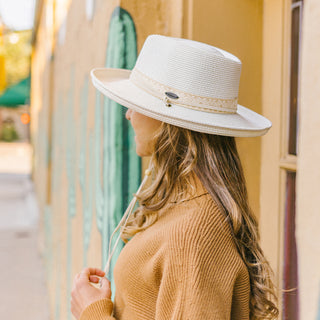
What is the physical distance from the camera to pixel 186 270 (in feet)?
3.75

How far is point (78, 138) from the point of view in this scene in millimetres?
3555

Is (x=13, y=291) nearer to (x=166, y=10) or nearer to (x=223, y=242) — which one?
(x=166, y=10)

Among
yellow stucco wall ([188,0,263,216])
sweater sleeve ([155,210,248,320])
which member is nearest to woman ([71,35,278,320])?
sweater sleeve ([155,210,248,320])

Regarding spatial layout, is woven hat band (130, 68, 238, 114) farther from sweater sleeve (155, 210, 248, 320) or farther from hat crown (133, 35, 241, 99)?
sweater sleeve (155, 210, 248, 320)

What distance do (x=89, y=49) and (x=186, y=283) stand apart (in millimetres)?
2136

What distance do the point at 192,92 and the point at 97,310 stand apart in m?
0.68

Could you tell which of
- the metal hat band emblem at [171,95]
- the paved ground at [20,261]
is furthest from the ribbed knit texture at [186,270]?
the paved ground at [20,261]

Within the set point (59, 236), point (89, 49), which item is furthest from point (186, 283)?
point (59, 236)

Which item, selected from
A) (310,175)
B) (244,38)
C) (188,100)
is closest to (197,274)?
(310,175)

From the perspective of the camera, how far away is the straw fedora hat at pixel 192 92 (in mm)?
1301

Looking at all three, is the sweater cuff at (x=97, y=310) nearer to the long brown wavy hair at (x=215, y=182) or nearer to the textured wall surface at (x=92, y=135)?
the long brown wavy hair at (x=215, y=182)

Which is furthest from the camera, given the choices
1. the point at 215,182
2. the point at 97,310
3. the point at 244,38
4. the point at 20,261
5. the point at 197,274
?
the point at 20,261

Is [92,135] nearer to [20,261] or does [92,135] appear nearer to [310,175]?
[310,175]

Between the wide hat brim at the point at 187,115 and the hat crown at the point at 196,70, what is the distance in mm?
59
